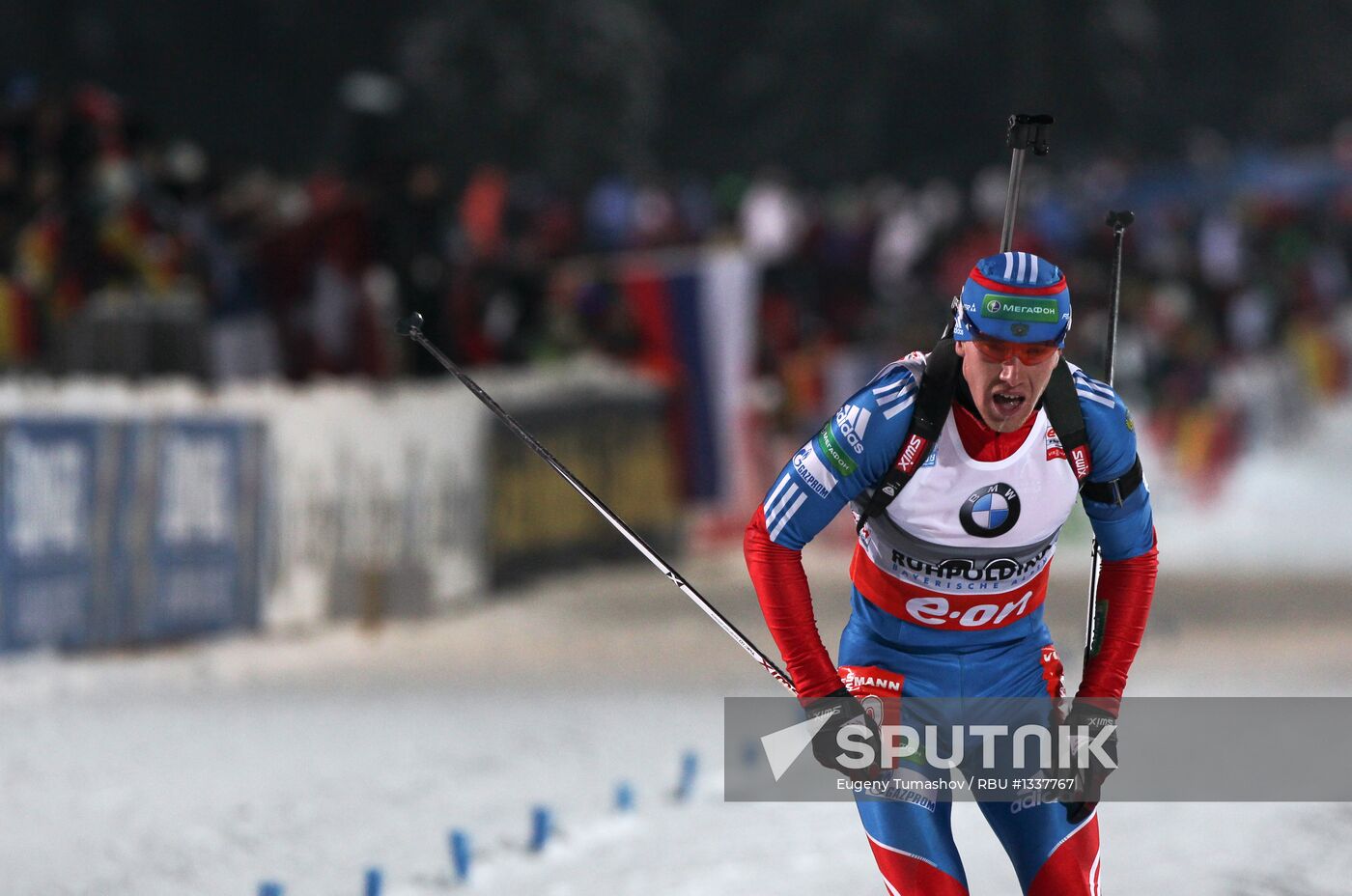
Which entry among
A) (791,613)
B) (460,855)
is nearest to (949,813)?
(791,613)

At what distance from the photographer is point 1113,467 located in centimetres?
444

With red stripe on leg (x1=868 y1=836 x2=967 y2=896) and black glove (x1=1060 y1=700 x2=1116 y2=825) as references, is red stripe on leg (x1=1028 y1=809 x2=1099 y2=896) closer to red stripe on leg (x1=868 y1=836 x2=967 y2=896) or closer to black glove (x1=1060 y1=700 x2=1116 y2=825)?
black glove (x1=1060 y1=700 x2=1116 y2=825)

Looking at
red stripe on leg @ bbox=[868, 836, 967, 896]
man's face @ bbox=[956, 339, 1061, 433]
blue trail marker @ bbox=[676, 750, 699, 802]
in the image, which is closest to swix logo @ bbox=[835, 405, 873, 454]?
man's face @ bbox=[956, 339, 1061, 433]

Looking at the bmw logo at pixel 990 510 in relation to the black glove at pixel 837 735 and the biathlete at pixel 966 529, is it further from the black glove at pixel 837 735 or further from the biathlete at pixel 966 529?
the black glove at pixel 837 735

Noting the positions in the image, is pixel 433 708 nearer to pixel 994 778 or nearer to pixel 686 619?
pixel 686 619

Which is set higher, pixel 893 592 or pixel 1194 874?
pixel 893 592

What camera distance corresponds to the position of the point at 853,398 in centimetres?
432

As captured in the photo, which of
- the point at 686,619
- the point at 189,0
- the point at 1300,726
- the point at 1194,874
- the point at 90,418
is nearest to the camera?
the point at 1194,874

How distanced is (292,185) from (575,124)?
19718mm

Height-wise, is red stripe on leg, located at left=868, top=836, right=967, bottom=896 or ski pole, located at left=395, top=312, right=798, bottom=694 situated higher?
ski pole, located at left=395, top=312, right=798, bottom=694

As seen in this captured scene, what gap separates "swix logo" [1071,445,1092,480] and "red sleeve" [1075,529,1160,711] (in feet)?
1.03

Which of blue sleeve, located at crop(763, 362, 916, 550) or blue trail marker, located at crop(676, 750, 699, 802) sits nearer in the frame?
blue sleeve, located at crop(763, 362, 916, 550)

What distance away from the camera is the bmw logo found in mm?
4320

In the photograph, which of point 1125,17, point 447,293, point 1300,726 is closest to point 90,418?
point 447,293
